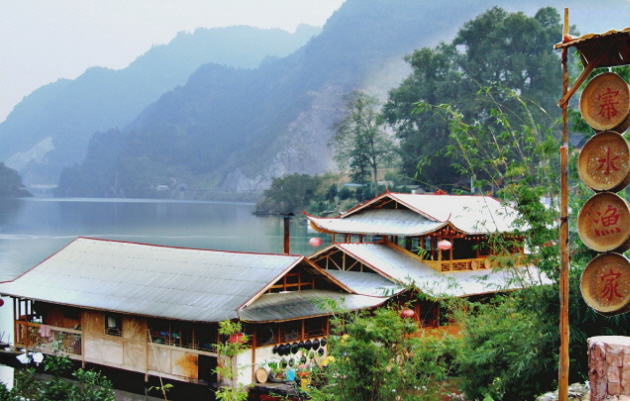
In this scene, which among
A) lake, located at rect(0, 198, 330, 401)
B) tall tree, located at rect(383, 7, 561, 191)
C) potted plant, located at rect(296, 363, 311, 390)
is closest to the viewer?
potted plant, located at rect(296, 363, 311, 390)

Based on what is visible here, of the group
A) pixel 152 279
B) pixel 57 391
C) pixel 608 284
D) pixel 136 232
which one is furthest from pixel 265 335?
pixel 136 232

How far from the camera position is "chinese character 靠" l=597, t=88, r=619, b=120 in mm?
6805

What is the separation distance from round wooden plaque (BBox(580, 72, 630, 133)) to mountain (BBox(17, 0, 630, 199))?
10870cm

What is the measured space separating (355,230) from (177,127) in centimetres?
14169

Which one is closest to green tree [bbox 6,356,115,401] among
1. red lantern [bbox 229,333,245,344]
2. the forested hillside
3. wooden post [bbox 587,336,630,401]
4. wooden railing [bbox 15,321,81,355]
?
red lantern [bbox 229,333,245,344]

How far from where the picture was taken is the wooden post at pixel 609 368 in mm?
6176

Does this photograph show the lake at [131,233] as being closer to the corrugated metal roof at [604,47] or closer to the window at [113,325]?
the window at [113,325]

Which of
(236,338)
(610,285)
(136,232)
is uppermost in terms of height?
(610,285)

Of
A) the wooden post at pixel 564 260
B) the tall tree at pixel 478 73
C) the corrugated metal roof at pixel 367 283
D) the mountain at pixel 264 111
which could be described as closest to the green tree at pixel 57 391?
the wooden post at pixel 564 260

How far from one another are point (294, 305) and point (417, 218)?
6783 millimetres

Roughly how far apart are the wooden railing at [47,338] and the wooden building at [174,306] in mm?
24

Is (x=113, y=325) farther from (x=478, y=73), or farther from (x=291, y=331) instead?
(x=478, y=73)

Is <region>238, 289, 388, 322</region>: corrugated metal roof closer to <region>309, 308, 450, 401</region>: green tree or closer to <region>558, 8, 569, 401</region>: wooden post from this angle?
<region>309, 308, 450, 401</region>: green tree

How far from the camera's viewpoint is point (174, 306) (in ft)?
49.2
